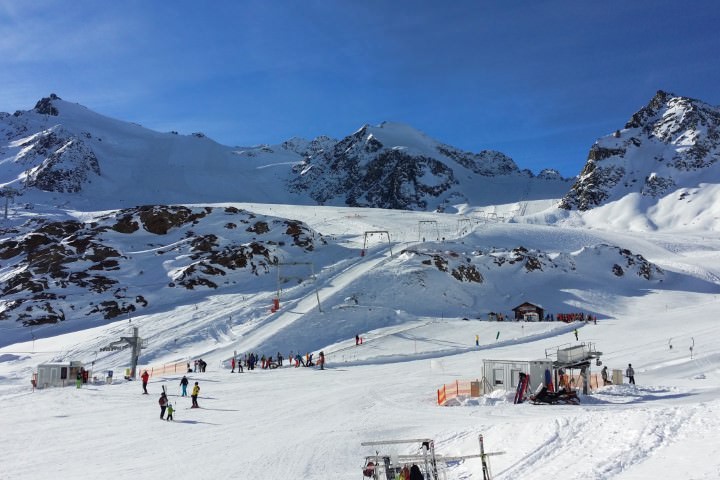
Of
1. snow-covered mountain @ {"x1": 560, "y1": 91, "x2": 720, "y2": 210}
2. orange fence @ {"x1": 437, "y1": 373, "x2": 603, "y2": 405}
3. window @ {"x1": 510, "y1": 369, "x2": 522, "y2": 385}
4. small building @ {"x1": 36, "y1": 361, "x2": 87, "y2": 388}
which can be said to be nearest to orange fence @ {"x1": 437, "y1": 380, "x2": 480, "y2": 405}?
orange fence @ {"x1": 437, "y1": 373, "x2": 603, "y2": 405}

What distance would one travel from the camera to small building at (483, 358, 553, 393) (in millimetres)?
24719

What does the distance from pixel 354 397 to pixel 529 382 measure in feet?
25.3

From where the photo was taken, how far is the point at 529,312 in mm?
54344

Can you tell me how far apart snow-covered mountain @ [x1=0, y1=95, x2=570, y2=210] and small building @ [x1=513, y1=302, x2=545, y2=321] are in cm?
8979

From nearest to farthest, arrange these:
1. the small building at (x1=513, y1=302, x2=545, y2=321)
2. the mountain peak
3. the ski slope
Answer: the ski slope < the small building at (x1=513, y1=302, x2=545, y2=321) < the mountain peak

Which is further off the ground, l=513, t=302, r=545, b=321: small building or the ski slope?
l=513, t=302, r=545, b=321: small building

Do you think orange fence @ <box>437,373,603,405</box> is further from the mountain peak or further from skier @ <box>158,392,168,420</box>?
the mountain peak

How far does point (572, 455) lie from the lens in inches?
507

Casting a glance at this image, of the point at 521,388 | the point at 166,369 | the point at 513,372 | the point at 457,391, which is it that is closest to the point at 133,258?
the point at 166,369

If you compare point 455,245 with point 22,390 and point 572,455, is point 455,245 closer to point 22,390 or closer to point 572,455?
point 22,390

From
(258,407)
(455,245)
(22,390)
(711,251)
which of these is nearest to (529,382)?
(258,407)

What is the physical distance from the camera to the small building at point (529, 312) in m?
53.5

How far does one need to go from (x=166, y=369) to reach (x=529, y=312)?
33.7 m

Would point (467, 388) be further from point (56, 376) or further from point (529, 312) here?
point (529, 312)
